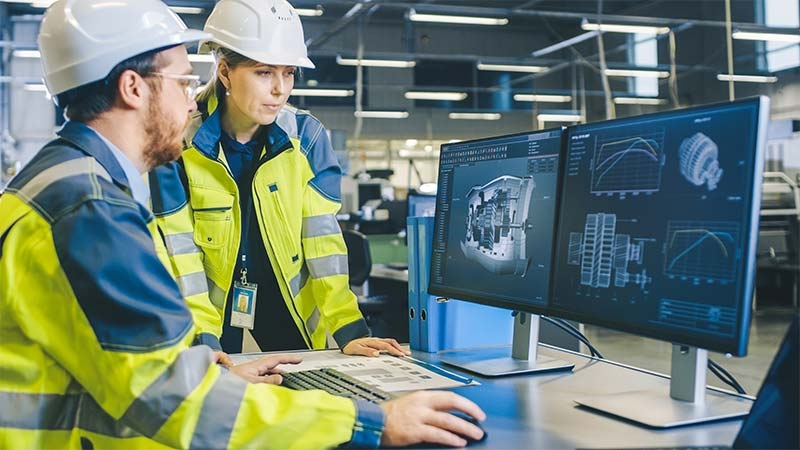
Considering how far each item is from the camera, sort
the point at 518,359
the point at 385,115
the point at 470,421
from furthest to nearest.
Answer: the point at 385,115 < the point at 518,359 < the point at 470,421

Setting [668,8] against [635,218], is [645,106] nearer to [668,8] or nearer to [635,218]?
[668,8]

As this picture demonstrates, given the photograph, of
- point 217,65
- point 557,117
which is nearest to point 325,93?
point 557,117

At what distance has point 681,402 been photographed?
60.0 inches

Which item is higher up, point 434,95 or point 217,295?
point 434,95

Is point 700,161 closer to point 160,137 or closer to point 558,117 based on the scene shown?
point 160,137

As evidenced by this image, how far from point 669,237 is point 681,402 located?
29 cm

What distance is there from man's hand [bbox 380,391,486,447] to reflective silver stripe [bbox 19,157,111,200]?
0.55 metres

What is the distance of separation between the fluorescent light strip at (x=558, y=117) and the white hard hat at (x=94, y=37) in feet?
47.5

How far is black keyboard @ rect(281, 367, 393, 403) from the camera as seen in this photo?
1614 millimetres

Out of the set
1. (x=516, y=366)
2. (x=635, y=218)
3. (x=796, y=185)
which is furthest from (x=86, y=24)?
(x=796, y=185)

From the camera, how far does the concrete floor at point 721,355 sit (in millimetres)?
5895

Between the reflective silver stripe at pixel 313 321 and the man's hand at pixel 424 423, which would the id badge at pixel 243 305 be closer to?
the reflective silver stripe at pixel 313 321

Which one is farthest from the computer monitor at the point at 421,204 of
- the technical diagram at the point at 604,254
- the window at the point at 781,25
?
the window at the point at 781,25

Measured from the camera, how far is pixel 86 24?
1.41 m
